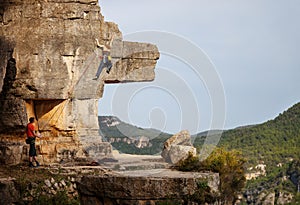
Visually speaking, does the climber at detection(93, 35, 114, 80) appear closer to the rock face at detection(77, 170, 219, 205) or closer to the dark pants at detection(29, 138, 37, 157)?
the dark pants at detection(29, 138, 37, 157)

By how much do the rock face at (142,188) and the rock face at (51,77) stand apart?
138 centimetres

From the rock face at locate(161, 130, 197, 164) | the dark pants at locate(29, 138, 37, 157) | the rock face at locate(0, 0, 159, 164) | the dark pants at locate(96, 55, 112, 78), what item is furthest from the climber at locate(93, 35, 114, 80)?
the rock face at locate(161, 130, 197, 164)

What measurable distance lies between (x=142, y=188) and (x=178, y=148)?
336 cm

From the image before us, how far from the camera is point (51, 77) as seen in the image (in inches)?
674

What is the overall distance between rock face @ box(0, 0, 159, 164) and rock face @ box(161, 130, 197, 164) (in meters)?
1.82

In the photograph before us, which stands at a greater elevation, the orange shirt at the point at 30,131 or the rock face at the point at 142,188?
the orange shirt at the point at 30,131

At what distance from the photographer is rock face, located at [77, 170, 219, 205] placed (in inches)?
614

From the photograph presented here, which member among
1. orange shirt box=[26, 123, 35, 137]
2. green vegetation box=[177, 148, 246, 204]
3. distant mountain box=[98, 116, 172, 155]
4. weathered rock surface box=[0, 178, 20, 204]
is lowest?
weathered rock surface box=[0, 178, 20, 204]

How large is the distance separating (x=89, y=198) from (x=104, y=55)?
3474mm

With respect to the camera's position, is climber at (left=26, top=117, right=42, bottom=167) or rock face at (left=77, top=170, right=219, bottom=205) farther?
climber at (left=26, top=117, right=42, bottom=167)

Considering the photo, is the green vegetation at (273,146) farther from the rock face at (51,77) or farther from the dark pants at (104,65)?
the rock face at (51,77)

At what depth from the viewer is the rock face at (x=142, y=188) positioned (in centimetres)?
1559

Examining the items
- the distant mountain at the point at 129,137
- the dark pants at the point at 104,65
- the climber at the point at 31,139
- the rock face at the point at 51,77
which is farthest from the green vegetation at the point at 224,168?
the climber at the point at 31,139

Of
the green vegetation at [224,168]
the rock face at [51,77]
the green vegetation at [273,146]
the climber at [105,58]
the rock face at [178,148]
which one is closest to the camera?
the rock face at [51,77]
